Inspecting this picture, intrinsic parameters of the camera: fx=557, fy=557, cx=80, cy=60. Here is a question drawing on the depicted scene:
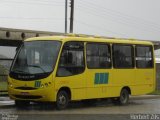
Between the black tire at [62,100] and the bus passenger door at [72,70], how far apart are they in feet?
0.91

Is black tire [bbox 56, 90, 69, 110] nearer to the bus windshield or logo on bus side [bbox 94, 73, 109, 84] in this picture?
the bus windshield

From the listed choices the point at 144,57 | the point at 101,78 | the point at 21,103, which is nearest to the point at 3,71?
the point at 21,103

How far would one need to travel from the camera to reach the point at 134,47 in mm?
25281

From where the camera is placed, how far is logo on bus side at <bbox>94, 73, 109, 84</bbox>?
A: 2236 centimetres

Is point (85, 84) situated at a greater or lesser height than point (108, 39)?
lesser

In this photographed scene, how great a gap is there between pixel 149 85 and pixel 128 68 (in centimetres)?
213

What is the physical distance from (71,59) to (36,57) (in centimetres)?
133

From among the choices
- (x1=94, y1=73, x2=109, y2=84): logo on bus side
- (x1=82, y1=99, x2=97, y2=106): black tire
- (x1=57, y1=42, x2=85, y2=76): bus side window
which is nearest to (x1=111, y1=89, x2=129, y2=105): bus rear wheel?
(x1=82, y1=99, x2=97, y2=106): black tire

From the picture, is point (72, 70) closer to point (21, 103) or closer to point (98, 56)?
point (98, 56)

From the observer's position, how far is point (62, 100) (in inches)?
801

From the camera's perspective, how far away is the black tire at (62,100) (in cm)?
2016

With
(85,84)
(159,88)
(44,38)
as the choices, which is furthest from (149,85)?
(159,88)

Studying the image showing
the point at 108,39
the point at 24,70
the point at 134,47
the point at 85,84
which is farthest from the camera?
the point at 134,47

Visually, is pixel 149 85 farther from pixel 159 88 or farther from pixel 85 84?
pixel 159 88
